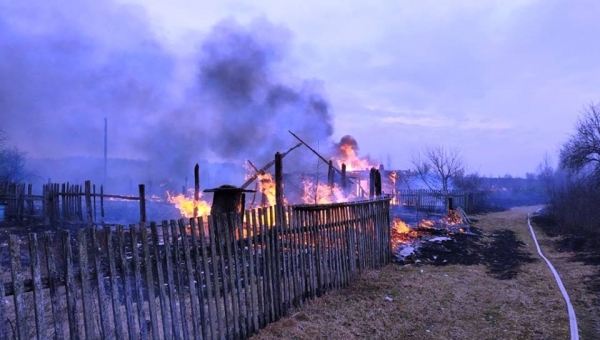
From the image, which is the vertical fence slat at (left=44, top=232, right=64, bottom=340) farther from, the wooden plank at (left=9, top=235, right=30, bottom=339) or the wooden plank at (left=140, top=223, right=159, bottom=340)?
the wooden plank at (left=140, top=223, right=159, bottom=340)

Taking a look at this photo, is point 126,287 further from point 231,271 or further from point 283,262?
point 283,262

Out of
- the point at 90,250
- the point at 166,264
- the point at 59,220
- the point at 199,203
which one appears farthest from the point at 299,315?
the point at 59,220

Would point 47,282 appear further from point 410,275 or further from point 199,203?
point 199,203

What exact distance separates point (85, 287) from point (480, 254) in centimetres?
1177

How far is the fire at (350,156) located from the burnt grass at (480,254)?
9.73m

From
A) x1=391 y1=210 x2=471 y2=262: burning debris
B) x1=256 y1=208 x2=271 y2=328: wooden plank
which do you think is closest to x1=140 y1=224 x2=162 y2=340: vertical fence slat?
x1=256 y1=208 x2=271 y2=328: wooden plank

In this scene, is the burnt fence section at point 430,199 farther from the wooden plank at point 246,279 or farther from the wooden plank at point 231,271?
the wooden plank at point 231,271

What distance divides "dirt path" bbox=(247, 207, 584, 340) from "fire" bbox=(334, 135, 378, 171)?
46.8 feet

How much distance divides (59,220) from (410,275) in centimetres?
1493

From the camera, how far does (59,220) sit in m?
16.7

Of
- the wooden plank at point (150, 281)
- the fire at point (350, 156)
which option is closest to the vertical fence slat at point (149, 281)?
the wooden plank at point (150, 281)

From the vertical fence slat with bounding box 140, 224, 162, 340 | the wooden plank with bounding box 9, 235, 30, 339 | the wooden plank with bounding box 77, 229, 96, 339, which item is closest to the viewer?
the wooden plank with bounding box 9, 235, 30, 339

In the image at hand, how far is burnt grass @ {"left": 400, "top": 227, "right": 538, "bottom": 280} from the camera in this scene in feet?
34.2

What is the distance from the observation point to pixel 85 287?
349 centimetres
